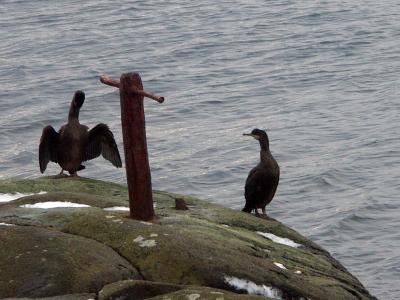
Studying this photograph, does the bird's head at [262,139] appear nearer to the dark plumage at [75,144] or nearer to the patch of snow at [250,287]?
the dark plumage at [75,144]

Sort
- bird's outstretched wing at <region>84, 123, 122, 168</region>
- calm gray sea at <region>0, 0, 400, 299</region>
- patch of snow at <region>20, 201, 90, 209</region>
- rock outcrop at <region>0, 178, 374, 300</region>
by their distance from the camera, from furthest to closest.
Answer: calm gray sea at <region>0, 0, 400, 299</region> → bird's outstretched wing at <region>84, 123, 122, 168</region> → patch of snow at <region>20, 201, 90, 209</region> → rock outcrop at <region>0, 178, 374, 300</region>

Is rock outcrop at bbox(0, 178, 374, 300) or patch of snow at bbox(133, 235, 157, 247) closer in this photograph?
rock outcrop at bbox(0, 178, 374, 300)

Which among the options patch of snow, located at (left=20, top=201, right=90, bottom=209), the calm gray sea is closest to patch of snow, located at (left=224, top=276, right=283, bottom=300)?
patch of snow, located at (left=20, top=201, right=90, bottom=209)

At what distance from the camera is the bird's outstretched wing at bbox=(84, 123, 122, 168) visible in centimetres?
1603

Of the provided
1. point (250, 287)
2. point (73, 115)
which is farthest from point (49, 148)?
point (250, 287)

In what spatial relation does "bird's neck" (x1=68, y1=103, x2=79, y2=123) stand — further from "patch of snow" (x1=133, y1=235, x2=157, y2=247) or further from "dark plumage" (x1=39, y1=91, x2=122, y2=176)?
"patch of snow" (x1=133, y1=235, x2=157, y2=247)

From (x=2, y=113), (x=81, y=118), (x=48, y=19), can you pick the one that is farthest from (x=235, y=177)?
(x=48, y=19)

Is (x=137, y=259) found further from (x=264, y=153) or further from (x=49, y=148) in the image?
(x=264, y=153)

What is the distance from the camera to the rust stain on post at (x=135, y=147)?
36.9 feet

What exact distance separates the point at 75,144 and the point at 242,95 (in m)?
15.5

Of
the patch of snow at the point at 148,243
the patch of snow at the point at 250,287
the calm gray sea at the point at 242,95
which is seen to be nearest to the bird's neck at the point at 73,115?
the calm gray sea at the point at 242,95

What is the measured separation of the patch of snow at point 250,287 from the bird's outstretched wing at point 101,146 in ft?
21.0

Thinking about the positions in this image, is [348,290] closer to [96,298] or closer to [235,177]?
[96,298]

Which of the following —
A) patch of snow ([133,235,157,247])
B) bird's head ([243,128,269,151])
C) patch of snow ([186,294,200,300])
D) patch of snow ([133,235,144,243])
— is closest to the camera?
patch of snow ([186,294,200,300])
